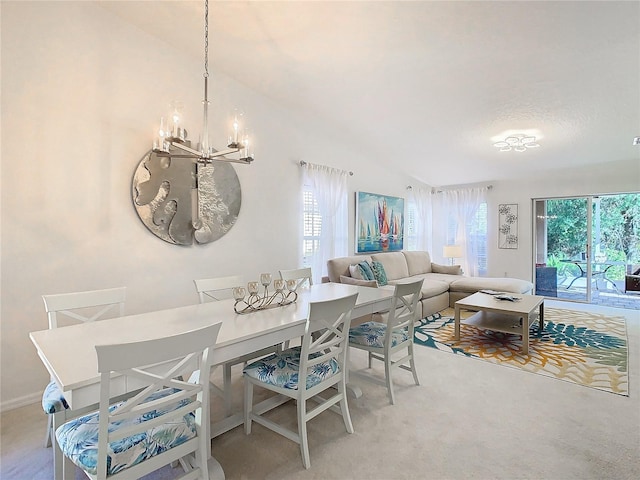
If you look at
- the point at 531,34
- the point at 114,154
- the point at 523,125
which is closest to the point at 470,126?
the point at 523,125

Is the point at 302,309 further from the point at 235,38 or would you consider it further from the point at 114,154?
the point at 235,38

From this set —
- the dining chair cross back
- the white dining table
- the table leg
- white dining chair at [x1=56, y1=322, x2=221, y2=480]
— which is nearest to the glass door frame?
the table leg

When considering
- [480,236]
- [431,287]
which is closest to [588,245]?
[480,236]

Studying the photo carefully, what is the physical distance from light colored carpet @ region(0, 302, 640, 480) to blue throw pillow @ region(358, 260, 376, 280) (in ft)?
6.37

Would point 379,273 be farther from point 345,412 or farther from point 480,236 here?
point 480,236

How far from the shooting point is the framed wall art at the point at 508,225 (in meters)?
6.46

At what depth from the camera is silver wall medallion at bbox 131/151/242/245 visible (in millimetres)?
3020

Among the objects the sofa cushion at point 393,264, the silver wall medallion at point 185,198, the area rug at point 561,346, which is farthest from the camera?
the sofa cushion at point 393,264

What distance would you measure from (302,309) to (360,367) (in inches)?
48.5

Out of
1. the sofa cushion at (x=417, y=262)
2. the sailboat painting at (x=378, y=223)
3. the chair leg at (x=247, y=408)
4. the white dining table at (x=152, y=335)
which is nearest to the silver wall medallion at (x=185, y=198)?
the white dining table at (x=152, y=335)

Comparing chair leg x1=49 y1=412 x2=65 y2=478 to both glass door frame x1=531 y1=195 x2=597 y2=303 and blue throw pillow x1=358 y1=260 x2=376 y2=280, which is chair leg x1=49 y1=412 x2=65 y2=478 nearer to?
blue throw pillow x1=358 y1=260 x2=376 y2=280

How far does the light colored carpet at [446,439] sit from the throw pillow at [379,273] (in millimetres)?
2157

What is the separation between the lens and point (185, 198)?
3.27m

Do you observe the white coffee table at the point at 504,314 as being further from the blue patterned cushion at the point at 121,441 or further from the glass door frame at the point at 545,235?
the blue patterned cushion at the point at 121,441
